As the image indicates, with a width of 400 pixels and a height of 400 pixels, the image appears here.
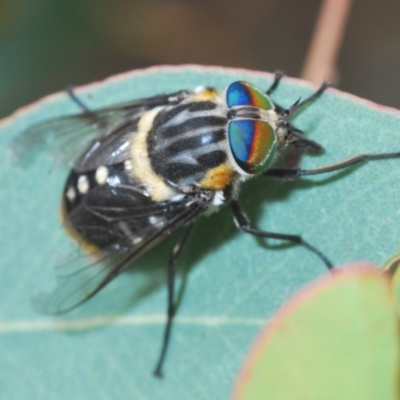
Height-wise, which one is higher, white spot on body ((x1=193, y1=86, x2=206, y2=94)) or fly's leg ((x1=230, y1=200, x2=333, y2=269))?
white spot on body ((x1=193, y1=86, x2=206, y2=94))

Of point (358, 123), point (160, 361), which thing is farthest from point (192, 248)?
point (358, 123)

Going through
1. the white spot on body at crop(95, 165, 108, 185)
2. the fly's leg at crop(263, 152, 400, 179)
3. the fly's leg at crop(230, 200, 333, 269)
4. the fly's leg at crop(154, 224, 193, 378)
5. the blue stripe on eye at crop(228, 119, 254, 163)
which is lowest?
the fly's leg at crop(154, 224, 193, 378)

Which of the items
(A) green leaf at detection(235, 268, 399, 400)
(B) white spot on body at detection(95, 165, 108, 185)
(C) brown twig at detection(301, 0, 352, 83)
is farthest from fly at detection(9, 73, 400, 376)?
(A) green leaf at detection(235, 268, 399, 400)

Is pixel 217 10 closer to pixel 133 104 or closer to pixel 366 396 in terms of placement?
pixel 133 104

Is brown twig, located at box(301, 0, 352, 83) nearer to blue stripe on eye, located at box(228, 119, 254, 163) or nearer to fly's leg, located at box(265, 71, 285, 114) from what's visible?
→ fly's leg, located at box(265, 71, 285, 114)

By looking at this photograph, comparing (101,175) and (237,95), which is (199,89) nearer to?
(237,95)

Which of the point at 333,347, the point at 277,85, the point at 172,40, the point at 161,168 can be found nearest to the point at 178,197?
the point at 161,168

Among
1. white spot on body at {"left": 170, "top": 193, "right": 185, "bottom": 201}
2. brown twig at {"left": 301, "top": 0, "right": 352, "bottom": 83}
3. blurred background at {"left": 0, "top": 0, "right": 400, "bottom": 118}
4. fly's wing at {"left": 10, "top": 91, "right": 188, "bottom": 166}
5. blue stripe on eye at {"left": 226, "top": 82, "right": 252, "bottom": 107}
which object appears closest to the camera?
blue stripe on eye at {"left": 226, "top": 82, "right": 252, "bottom": 107}
